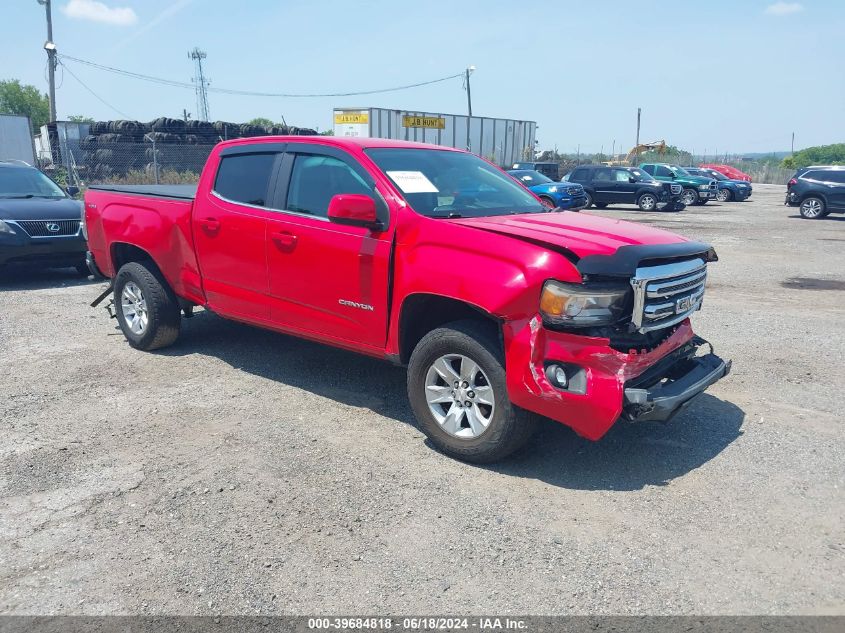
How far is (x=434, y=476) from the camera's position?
416 centimetres

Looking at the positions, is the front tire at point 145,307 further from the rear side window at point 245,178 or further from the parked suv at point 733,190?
the parked suv at point 733,190

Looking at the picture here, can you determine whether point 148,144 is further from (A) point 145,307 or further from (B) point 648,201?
(A) point 145,307

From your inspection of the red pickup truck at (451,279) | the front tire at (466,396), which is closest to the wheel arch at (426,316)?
the red pickup truck at (451,279)

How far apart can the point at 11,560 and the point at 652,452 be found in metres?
3.58

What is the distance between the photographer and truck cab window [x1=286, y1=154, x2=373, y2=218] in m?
4.98

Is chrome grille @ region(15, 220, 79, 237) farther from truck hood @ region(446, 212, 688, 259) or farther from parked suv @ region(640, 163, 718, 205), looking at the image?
parked suv @ region(640, 163, 718, 205)

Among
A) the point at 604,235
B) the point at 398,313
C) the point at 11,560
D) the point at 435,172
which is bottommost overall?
the point at 11,560

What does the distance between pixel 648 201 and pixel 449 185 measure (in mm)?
22771

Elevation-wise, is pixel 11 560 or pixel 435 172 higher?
pixel 435 172

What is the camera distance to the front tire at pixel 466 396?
4.04m

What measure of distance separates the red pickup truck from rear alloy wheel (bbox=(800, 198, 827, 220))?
20.6 meters

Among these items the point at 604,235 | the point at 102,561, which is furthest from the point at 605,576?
the point at 102,561

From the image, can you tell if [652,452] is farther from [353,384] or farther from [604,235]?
[353,384]

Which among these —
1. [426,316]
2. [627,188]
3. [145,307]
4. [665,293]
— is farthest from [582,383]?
[627,188]
